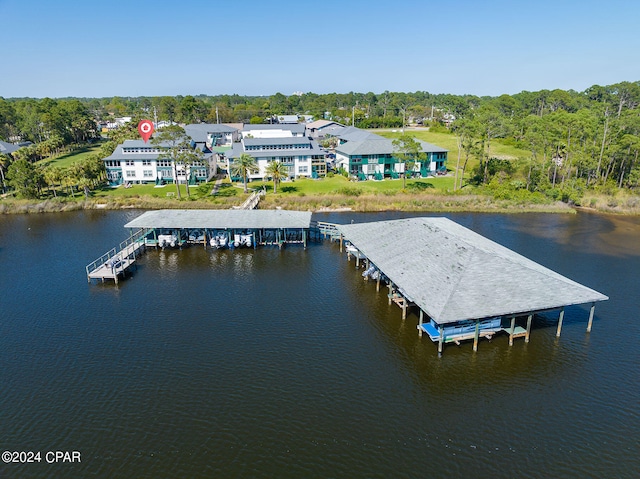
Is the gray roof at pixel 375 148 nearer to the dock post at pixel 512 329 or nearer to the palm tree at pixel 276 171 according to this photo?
the palm tree at pixel 276 171

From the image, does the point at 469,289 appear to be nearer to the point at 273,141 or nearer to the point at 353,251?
the point at 353,251

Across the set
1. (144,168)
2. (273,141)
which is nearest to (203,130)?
(273,141)

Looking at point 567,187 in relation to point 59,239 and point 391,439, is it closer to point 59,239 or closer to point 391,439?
point 391,439

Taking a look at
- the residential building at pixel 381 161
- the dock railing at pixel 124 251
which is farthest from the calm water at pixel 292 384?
the residential building at pixel 381 161

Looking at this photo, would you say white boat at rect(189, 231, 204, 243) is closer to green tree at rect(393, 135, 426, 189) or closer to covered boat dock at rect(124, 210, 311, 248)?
covered boat dock at rect(124, 210, 311, 248)

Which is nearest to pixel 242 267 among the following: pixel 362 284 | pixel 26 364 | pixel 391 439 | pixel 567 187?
pixel 362 284

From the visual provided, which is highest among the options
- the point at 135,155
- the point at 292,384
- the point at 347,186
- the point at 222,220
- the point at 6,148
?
the point at 135,155

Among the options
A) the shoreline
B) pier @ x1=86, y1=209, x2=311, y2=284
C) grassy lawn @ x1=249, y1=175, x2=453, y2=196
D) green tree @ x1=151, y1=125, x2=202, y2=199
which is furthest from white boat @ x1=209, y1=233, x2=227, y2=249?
grassy lawn @ x1=249, y1=175, x2=453, y2=196
